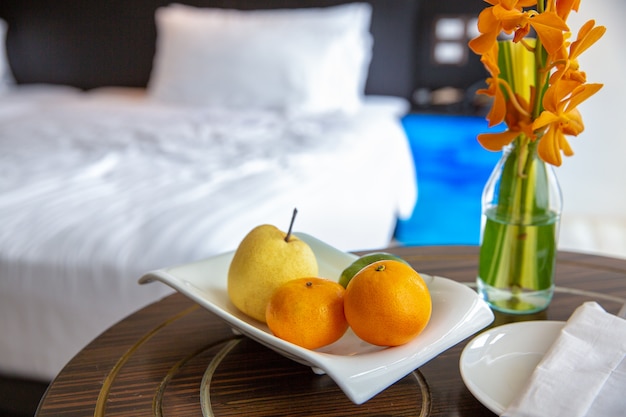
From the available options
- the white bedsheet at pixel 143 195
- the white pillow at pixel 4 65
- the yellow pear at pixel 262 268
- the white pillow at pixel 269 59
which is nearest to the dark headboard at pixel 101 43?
the white pillow at pixel 4 65

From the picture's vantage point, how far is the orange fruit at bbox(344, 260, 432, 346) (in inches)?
28.8

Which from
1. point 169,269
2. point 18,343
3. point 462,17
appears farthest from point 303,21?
point 169,269

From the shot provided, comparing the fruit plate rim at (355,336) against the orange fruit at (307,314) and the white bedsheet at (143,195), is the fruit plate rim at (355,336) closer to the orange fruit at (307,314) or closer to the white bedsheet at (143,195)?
the orange fruit at (307,314)

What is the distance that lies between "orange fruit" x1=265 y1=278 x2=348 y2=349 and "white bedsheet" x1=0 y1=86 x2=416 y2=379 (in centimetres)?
70

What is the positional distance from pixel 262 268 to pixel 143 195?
3.22ft

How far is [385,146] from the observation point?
249 centimetres

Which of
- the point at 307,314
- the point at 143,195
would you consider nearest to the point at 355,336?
the point at 307,314

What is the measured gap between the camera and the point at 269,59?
2.86 meters

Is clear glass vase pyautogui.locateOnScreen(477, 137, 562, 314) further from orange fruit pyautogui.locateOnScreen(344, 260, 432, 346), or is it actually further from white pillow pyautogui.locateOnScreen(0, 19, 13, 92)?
white pillow pyautogui.locateOnScreen(0, 19, 13, 92)

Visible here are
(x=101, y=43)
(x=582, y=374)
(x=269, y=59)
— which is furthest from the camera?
(x=101, y=43)

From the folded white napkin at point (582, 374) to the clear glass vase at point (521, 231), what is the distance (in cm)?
11

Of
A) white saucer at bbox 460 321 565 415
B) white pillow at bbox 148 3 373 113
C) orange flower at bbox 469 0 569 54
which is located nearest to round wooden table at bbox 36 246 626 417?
white saucer at bbox 460 321 565 415

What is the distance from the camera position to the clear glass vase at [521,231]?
0.93 m

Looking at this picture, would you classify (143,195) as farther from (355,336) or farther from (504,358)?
(504,358)
